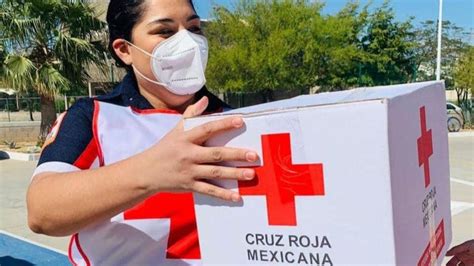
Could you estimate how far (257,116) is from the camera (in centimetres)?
74

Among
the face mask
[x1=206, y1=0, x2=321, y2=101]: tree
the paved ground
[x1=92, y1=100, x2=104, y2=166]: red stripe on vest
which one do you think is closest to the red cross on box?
[x1=92, y1=100, x2=104, y2=166]: red stripe on vest

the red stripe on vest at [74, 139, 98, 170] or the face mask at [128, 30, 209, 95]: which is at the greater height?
the face mask at [128, 30, 209, 95]

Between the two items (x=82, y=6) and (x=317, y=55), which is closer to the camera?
(x=82, y=6)

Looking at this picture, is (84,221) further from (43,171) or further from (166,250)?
(166,250)

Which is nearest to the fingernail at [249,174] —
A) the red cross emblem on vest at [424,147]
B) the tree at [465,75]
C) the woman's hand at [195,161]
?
the woman's hand at [195,161]

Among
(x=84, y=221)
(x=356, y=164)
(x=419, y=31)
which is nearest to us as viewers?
(x=356, y=164)

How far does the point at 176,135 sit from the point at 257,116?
0.12 m

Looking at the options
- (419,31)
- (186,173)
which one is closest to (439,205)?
(186,173)

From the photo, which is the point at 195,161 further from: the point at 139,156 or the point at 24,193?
the point at 24,193

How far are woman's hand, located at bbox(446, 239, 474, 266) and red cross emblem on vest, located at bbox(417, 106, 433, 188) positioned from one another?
620 millimetres

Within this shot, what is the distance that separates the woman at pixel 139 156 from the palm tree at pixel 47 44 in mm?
11582

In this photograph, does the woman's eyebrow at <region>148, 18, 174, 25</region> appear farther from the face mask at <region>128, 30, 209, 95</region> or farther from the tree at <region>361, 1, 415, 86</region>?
the tree at <region>361, 1, 415, 86</region>

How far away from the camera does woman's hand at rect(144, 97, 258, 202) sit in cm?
74

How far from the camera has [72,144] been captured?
0.98 m
